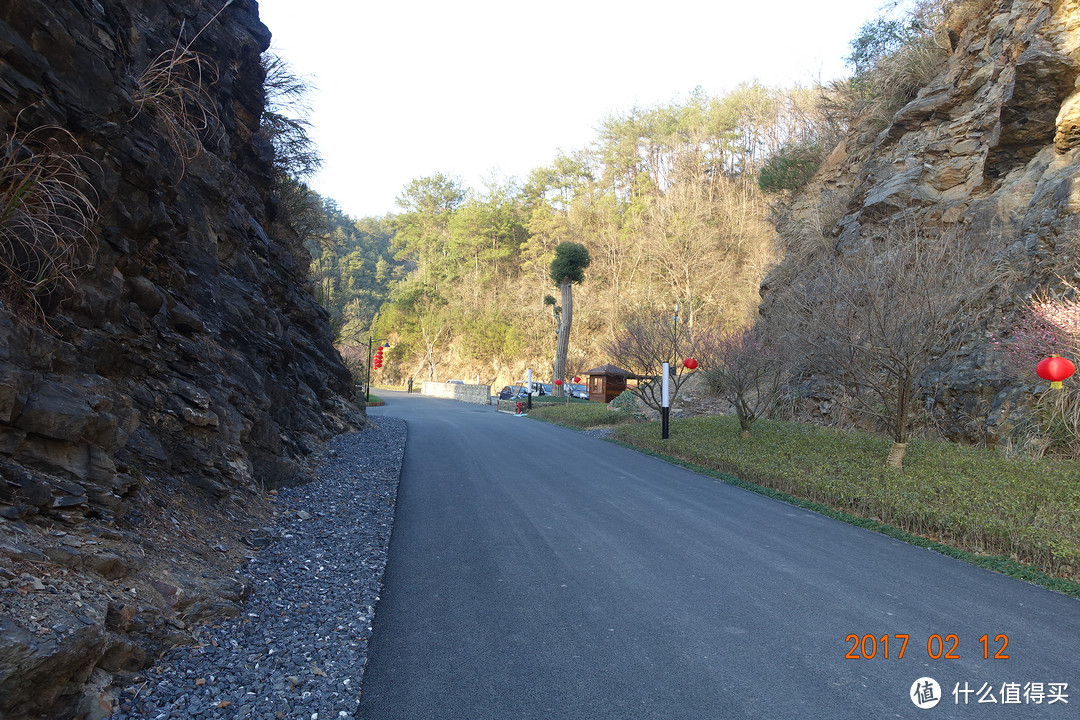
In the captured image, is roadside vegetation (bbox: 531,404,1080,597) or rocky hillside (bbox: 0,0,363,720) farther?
roadside vegetation (bbox: 531,404,1080,597)

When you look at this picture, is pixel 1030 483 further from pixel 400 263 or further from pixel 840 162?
pixel 400 263

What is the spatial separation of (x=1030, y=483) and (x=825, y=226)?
15315mm


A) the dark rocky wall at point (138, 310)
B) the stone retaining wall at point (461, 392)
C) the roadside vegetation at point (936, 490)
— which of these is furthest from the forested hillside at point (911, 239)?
the stone retaining wall at point (461, 392)

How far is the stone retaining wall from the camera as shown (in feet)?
140

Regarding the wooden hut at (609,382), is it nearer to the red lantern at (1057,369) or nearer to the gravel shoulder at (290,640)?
the red lantern at (1057,369)

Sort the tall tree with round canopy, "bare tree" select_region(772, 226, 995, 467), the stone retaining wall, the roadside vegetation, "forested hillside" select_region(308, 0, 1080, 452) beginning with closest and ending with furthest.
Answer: the roadside vegetation → "bare tree" select_region(772, 226, 995, 467) → "forested hillside" select_region(308, 0, 1080, 452) → the tall tree with round canopy → the stone retaining wall

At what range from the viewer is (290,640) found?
12.1ft

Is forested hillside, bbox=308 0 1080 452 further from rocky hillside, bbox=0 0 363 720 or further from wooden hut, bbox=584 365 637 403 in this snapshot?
rocky hillside, bbox=0 0 363 720

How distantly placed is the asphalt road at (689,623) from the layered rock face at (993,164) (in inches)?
286

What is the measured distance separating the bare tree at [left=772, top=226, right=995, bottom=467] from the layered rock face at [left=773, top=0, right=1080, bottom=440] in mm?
756

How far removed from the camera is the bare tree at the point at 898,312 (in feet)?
31.2

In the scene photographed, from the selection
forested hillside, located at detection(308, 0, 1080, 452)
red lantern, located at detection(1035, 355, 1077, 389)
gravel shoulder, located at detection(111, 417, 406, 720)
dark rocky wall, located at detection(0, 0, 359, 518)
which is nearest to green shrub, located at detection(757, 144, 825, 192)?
forested hillside, located at detection(308, 0, 1080, 452)

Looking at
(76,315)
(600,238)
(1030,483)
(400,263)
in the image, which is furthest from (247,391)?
(400,263)

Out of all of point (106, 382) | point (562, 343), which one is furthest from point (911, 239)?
point (562, 343)
